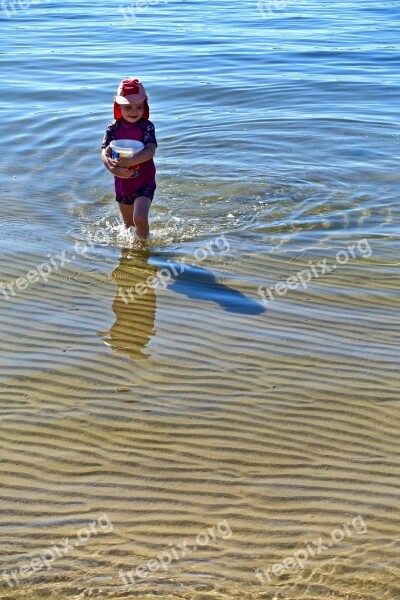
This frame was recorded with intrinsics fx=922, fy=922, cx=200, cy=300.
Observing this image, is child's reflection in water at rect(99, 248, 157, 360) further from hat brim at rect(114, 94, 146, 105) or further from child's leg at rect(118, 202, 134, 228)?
Result: hat brim at rect(114, 94, 146, 105)

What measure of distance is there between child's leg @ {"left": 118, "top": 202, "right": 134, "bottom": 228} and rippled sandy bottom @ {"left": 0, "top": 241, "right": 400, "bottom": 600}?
1140mm

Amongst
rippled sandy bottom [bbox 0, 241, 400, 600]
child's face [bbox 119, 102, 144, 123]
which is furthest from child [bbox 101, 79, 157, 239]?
rippled sandy bottom [bbox 0, 241, 400, 600]

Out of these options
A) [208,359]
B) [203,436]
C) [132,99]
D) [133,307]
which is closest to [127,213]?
[132,99]

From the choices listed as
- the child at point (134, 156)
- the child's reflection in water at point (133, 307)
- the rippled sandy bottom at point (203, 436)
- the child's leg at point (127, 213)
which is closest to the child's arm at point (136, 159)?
the child at point (134, 156)

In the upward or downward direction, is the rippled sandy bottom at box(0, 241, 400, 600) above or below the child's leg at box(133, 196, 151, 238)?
below

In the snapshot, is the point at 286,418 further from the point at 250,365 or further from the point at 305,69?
the point at 305,69

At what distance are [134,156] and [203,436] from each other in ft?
10.6

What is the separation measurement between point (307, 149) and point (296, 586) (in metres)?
8.09

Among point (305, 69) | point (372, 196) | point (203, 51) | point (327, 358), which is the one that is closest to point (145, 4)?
point (203, 51)

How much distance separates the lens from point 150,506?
4.91 meters

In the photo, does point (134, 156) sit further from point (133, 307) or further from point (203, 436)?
point (203, 436)

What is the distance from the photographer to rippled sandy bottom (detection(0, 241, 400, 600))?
14.8ft

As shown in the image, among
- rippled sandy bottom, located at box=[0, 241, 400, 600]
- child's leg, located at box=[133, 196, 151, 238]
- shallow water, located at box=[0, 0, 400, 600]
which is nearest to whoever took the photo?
rippled sandy bottom, located at box=[0, 241, 400, 600]

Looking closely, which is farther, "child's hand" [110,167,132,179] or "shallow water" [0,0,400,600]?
"child's hand" [110,167,132,179]
